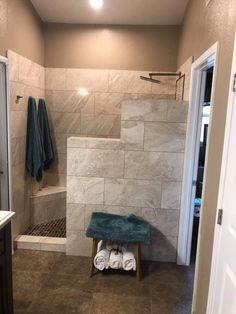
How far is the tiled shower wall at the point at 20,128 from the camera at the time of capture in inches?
113

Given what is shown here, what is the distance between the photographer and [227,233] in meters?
1.43

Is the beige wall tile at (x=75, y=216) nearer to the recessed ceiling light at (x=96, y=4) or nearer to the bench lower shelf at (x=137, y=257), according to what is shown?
the bench lower shelf at (x=137, y=257)

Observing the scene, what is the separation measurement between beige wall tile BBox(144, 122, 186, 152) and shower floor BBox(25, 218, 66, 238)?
62.4 inches

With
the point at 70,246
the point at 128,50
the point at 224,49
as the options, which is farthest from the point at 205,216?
the point at 128,50

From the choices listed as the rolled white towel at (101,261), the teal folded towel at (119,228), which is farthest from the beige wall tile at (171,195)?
the rolled white towel at (101,261)

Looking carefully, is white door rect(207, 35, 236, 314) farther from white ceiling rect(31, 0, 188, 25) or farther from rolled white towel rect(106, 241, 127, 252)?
white ceiling rect(31, 0, 188, 25)

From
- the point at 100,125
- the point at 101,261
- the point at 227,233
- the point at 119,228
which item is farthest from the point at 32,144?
the point at 227,233

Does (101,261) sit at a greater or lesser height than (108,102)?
lesser

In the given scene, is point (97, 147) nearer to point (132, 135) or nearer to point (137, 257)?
point (132, 135)

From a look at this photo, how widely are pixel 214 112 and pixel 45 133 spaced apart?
2549 mm

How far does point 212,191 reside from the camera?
174 centimetres

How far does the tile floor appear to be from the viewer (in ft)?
7.23

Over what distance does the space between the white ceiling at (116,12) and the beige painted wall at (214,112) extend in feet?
3.55

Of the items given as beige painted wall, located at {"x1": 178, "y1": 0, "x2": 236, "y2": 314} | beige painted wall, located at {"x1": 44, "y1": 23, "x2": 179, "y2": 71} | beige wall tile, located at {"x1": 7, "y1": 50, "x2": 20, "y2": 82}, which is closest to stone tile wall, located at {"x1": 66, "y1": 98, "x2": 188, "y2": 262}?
beige painted wall, located at {"x1": 178, "y1": 0, "x2": 236, "y2": 314}
